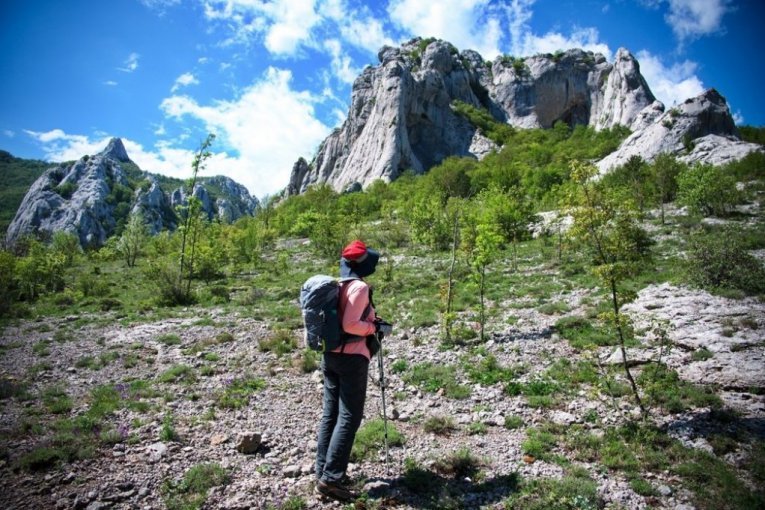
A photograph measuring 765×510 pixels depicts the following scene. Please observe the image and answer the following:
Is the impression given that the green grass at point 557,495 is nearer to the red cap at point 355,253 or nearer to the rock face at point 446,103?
the red cap at point 355,253

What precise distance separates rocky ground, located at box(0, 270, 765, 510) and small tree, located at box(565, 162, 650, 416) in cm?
152

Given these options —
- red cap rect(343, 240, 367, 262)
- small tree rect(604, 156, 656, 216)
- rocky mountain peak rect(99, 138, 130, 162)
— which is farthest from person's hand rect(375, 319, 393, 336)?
rocky mountain peak rect(99, 138, 130, 162)

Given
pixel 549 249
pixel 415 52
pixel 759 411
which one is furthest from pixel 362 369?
pixel 415 52

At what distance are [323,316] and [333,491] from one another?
2.27 m

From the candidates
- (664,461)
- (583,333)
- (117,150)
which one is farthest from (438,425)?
(117,150)

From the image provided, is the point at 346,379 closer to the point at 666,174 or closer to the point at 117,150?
the point at 666,174

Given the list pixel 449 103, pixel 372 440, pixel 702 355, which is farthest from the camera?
pixel 449 103

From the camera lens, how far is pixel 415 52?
121 metres

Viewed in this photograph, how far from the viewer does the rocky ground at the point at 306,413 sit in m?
5.40

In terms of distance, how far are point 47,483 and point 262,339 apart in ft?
25.9

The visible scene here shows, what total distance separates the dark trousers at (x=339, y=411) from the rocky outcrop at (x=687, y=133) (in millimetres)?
54285

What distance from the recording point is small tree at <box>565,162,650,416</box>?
7309mm

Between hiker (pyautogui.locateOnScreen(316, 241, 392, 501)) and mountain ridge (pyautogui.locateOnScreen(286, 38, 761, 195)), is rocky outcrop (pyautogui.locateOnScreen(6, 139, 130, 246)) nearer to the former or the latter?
mountain ridge (pyautogui.locateOnScreen(286, 38, 761, 195))

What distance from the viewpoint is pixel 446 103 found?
348 ft
